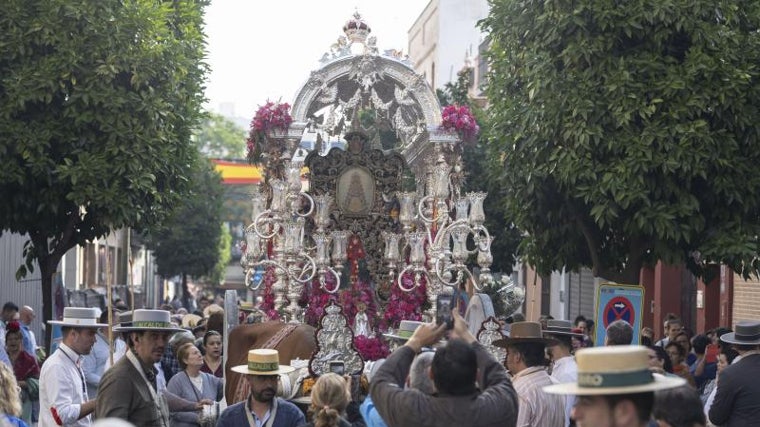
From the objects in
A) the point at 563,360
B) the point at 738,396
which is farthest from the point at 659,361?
the point at 563,360

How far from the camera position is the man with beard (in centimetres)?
934

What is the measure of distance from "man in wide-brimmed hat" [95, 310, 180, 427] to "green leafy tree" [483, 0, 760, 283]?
29.7 feet

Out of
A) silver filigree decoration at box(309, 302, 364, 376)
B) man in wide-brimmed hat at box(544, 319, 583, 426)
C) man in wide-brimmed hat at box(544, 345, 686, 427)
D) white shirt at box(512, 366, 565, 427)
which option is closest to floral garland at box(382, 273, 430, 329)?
silver filigree decoration at box(309, 302, 364, 376)

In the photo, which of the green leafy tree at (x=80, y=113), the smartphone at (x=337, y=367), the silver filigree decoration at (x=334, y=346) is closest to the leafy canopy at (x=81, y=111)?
the green leafy tree at (x=80, y=113)

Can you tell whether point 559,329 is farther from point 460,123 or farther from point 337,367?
point 460,123

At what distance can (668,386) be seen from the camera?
553 centimetres

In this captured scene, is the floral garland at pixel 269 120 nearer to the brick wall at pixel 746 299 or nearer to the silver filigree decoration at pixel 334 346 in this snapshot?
the silver filigree decoration at pixel 334 346

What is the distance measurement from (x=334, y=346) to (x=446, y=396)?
21.8 ft

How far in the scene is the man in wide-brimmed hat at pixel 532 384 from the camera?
8906 millimetres

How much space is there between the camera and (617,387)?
212 inches

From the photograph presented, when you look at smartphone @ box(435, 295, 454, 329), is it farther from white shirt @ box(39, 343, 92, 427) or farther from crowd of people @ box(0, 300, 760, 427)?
white shirt @ box(39, 343, 92, 427)

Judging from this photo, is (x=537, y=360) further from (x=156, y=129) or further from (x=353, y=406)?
(x=156, y=129)

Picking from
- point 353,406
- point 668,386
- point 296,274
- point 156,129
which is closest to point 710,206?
point 296,274

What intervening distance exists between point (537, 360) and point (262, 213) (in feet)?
35.3
